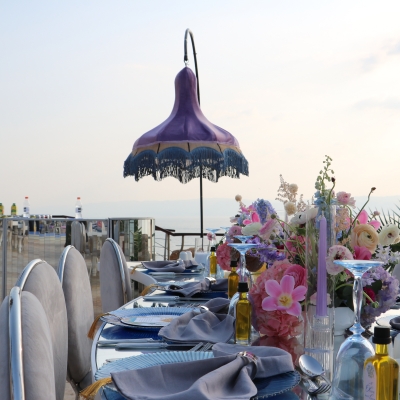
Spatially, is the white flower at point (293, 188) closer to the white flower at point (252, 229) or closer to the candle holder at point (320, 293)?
the white flower at point (252, 229)

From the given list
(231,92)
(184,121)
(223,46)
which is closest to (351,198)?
(184,121)

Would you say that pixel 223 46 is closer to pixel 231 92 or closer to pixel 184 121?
pixel 231 92

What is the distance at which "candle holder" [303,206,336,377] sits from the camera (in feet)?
4.03

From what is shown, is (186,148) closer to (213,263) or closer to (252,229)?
(213,263)

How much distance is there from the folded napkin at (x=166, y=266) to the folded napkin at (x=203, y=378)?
7.26ft

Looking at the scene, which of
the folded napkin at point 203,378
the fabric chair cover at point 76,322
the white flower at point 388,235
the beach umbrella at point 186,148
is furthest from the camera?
the beach umbrella at point 186,148

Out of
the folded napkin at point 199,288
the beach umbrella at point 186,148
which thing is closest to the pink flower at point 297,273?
the folded napkin at point 199,288

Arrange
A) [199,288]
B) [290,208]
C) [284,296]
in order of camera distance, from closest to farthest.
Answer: [284,296], [290,208], [199,288]

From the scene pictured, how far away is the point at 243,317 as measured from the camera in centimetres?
144

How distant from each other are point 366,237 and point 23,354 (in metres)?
0.90

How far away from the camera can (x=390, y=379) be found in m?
0.81

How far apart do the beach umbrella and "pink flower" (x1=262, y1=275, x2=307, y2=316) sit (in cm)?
515

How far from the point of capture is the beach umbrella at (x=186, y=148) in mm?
6527

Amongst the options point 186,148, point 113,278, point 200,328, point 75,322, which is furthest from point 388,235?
point 186,148
